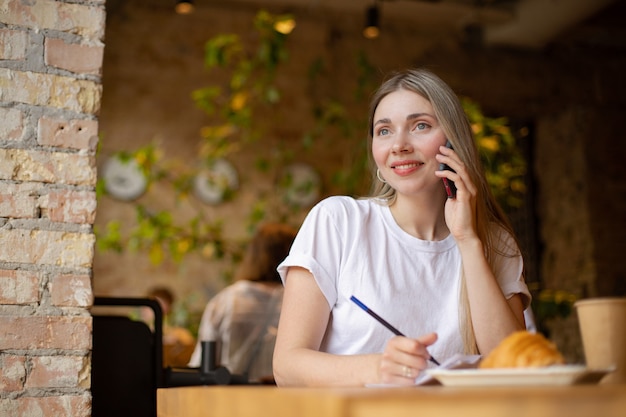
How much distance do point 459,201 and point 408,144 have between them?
195 millimetres

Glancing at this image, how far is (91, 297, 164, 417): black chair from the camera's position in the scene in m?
2.15

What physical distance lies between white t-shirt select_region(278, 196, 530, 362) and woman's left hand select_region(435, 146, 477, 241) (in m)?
0.16

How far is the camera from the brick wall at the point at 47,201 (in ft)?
5.74

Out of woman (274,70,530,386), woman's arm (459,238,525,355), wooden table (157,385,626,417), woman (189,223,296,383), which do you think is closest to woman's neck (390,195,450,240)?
woman (274,70,530,386)

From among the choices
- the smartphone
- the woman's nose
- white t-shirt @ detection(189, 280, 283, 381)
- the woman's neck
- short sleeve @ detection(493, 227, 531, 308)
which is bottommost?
white t-shirt @ detection(189, 280, 283, 381)

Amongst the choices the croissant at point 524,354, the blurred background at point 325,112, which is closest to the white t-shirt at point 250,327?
the blurred background at point 325,112

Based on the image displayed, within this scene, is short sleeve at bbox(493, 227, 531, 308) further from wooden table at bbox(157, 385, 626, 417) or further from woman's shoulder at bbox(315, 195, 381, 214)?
wooden table at bbox(157, 385, 626, 417)

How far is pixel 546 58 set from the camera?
7.65 m

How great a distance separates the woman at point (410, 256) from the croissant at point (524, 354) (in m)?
0.59

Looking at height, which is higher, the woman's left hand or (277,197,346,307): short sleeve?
the woman's left hand

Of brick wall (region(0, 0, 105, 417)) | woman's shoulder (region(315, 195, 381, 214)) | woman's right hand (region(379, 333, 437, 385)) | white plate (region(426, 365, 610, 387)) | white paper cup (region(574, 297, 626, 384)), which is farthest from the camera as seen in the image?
woman's shoulder (region(315, 195, 381, 214))

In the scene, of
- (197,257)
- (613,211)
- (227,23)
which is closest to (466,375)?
(197,257)


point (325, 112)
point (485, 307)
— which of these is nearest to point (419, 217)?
point (485, 307)

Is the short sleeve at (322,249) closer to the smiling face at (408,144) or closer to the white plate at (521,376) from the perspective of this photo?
the smiling face at (408,144)
